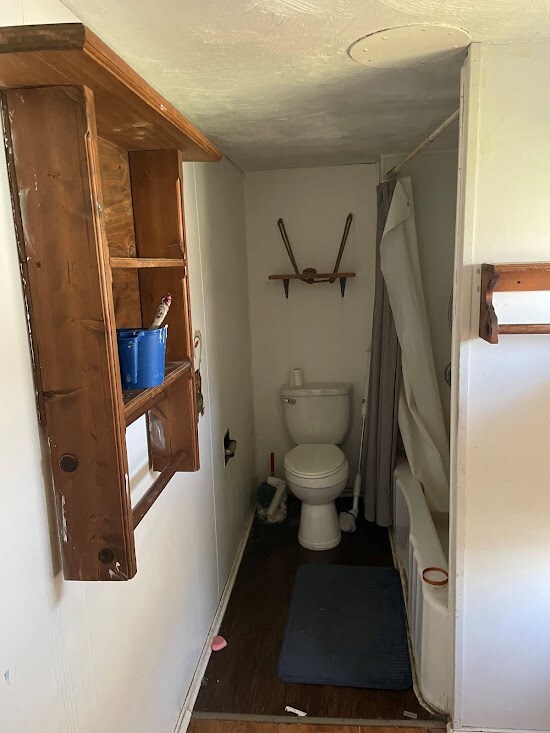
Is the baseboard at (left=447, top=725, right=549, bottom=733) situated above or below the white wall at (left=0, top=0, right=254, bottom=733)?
below

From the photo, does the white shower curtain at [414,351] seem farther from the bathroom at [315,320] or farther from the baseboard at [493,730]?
the baseboard at [493,730]

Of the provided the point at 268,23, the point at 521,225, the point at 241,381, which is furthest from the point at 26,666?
the point at 241,381

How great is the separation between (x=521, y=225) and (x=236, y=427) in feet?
5.94

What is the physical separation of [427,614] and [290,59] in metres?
1.75

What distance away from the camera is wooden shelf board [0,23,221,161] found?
2.54ft

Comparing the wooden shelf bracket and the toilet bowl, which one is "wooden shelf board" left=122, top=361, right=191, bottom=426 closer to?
the toilet bowl

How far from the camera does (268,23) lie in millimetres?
1189

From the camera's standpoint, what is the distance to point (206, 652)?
217 centimetres

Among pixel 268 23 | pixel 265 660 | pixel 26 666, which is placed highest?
pixel 268 23

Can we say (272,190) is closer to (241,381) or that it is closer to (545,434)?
(241,381)

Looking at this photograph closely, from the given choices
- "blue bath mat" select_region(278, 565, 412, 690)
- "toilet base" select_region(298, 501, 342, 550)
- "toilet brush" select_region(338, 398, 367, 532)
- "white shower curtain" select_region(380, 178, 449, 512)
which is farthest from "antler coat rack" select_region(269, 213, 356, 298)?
"blue bath mat" select_region(278, 565, 412, 690)

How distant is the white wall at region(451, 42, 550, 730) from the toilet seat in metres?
1.21

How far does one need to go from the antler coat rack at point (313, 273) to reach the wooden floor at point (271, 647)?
1437 mm

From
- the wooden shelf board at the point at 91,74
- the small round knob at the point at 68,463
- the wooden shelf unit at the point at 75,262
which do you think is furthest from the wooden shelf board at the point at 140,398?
the wooden shelf board at the point at 91,74
